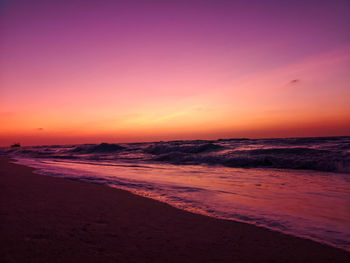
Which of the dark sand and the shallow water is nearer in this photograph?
the dark sand

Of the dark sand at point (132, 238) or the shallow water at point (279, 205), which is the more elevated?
the dark sand at point (132, 238)

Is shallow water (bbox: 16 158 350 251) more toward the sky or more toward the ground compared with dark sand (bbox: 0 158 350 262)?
more toward the ground

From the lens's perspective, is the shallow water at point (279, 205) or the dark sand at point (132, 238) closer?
the dark sand at point (132, 238)

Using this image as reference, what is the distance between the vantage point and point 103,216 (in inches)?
130

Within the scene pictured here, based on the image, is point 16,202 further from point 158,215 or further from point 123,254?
point 123,254

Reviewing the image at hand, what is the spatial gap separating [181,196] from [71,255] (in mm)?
3004

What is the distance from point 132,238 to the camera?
2580 mm

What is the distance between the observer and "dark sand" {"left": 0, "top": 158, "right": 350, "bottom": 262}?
7.13ft

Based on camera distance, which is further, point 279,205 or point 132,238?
point 279,205

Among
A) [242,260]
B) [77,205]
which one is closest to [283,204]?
[242,260]

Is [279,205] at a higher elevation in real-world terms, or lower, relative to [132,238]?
lower

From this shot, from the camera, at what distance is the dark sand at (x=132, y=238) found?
7.13ft

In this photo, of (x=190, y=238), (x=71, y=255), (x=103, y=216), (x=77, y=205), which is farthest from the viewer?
(x=77, y=205)

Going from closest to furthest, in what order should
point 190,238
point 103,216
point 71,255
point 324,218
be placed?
point 71,255 → point 190,238 → point 103,216 → point 324,218
